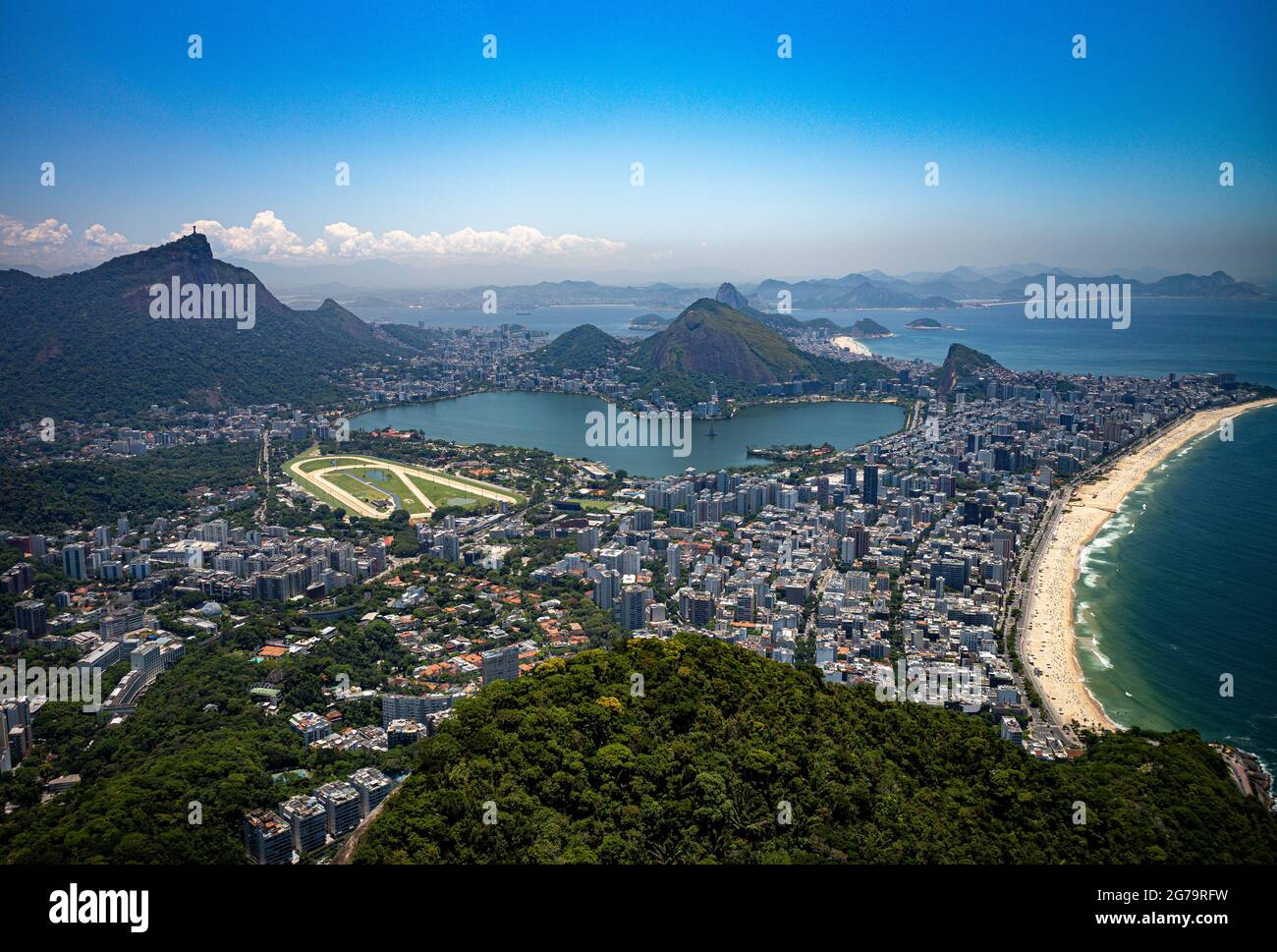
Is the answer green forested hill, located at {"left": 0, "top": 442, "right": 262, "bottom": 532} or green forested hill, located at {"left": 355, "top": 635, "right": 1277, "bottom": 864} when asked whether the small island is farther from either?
green forested hill, located at {"left": 355, "top": 635, "right": 1277, "bottom": 864}

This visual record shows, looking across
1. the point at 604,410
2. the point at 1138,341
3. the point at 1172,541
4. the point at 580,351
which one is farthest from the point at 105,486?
the point at 1138,341

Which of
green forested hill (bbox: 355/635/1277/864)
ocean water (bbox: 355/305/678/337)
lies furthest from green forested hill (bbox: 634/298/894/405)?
green forested hill (bbox: 355/635/1277/864)

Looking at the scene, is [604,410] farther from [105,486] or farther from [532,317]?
[532,317]

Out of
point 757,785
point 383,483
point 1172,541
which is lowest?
point 757,785

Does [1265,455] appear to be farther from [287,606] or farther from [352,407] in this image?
[352,407]

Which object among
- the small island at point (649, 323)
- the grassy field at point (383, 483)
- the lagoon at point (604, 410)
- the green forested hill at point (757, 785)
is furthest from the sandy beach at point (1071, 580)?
the small island at point (649, 323)

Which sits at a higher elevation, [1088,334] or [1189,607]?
[1088,334]

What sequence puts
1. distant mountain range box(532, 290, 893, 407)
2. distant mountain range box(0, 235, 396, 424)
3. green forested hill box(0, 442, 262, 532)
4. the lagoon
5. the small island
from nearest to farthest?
green forested hill box(0, 442, 262, 532), the lagoon, distant mountain range box(0, 235, 396, 424), distant mountain range box(532, 290, 893, 407), the small island
